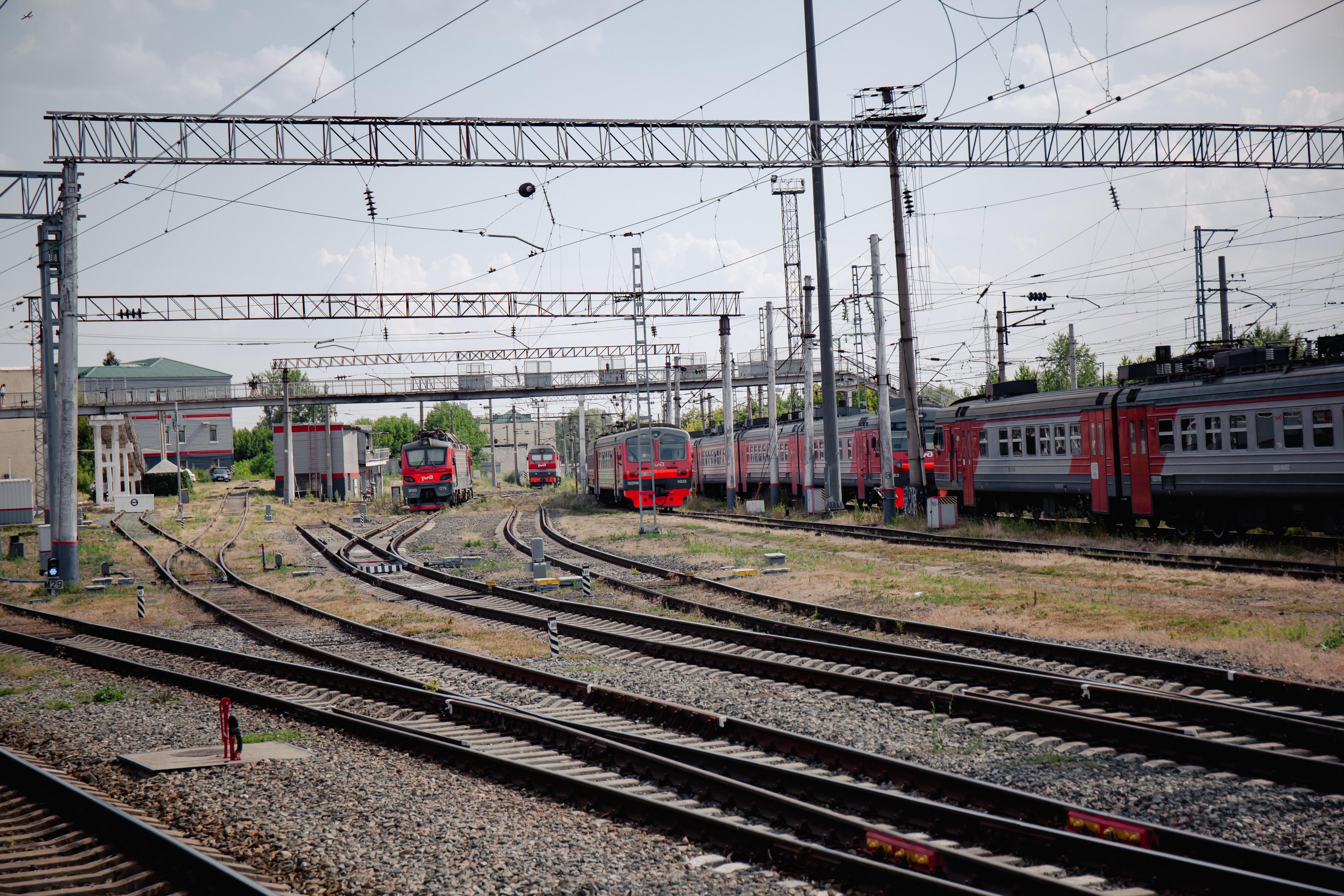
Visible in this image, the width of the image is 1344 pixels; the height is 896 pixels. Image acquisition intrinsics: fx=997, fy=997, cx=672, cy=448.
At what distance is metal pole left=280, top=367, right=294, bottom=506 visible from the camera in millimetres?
54031

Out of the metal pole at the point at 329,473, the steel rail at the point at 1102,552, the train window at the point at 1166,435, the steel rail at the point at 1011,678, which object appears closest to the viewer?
the steel rail at the point at 1011,678

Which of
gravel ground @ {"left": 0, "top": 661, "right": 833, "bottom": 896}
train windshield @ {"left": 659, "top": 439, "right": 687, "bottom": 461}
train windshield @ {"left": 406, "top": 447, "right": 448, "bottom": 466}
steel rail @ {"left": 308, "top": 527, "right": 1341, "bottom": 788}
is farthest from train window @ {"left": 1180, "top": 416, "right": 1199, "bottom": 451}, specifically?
train windshield @ {"left": 406, "top": 447, "right": 448, "bottom": 466}

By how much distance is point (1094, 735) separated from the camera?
25.0ft

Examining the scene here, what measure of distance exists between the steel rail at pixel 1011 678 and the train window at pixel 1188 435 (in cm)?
1095

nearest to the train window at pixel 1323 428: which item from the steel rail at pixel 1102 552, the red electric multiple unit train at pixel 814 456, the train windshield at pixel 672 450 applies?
the steel rail at pixel 1102 552

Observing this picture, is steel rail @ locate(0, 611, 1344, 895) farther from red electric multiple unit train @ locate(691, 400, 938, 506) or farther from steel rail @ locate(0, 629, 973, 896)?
red electric multiple unit train @ locate(691, 400, 938, 506)

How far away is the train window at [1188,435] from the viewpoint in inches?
752

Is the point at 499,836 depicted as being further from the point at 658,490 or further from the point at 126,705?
the point at 658,490

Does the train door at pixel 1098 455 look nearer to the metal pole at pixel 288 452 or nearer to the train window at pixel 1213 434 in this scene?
the train window at pixel 1213 434

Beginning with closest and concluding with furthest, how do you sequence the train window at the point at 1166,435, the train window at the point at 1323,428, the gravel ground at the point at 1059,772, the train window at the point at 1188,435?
1. the gravel ground at the point at 1059,772
2. the train window at the point at 1323,428
3. the train window at the point at 1188,435
4. the train window at the point at 1166,435

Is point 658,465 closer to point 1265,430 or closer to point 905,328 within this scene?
point 905,328

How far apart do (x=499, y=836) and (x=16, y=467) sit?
55214mm

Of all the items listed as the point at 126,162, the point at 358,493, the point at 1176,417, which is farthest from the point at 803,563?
the point at 358,493

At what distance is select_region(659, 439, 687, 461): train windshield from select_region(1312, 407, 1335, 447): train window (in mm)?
22586
